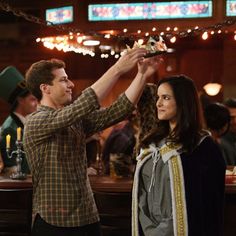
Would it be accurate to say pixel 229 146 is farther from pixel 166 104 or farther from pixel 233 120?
pixel 166 104

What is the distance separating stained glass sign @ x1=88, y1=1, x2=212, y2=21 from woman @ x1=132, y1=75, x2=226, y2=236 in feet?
13.5

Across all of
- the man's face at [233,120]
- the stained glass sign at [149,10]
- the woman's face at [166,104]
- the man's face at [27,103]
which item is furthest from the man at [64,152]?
the stained glass sign at [149,10]

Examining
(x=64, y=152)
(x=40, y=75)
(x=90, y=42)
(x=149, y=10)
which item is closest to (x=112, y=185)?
(x=64, y=152)

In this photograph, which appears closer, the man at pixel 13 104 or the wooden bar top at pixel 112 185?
the wooden bar top at pixel 112 185

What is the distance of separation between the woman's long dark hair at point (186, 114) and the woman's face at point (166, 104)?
18 millimetres

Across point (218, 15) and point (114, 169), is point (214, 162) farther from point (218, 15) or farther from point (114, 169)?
point (218, 15)

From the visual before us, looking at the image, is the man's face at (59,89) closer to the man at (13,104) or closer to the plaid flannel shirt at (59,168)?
the plaid flannel shirt at (59,168)

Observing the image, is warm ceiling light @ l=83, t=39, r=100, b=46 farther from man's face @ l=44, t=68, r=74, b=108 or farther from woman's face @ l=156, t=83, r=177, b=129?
woman's face @ l=156, t=83, r=177, b=129

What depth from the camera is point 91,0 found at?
664cm

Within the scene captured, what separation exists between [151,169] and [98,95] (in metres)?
0.43

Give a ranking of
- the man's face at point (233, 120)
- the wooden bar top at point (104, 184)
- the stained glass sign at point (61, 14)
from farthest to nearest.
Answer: the stained glass sign at point (61, 14) → the man's face at point (233, 120) → the wooden bar top at point (104, 184)

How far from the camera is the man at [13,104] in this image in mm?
3977

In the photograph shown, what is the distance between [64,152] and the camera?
2373 millimetres

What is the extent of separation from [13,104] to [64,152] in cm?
198
